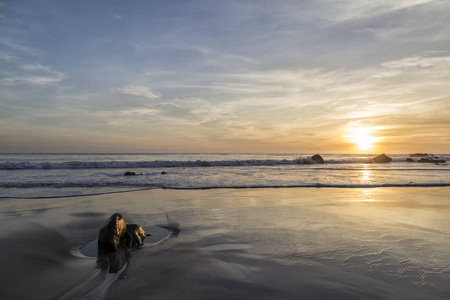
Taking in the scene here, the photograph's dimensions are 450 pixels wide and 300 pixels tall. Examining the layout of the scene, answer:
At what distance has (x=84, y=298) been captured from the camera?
251 centimetres

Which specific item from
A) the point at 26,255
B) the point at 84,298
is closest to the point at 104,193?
the point at 26,255

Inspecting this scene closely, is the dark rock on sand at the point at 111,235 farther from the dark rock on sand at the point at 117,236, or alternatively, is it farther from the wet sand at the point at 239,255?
the wet sand at the point at 239,255

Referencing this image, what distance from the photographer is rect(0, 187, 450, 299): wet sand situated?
2684mm

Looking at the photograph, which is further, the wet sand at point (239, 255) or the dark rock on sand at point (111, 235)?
the dark rock on sand at point (111, 235)

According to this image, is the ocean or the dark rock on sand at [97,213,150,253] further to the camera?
the dark rock on sand at [97,213,150,253]

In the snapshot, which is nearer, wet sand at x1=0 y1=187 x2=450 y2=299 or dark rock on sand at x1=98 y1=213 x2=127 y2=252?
wet sand at x1=0 y1=187 x2=450 y2=299

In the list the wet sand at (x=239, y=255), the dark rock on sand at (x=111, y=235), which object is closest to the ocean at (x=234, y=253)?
the wet sand at (x=239, y=255)

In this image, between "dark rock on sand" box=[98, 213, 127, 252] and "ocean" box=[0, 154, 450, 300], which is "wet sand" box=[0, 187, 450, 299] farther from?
"dark rock on sand" box=[98, 213, 127, 252]

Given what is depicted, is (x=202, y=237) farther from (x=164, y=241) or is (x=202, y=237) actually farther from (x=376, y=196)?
(x=376, y=196)

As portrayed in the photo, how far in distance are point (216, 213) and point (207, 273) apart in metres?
3.10

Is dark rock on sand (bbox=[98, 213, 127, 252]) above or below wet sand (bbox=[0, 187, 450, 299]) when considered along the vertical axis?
above

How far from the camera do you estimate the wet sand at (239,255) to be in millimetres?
2684

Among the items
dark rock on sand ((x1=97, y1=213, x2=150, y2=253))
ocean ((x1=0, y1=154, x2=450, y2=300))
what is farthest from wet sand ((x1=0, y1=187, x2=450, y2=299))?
dark rock on sand ((x1=97, y1=213, x2=150, y2=253))

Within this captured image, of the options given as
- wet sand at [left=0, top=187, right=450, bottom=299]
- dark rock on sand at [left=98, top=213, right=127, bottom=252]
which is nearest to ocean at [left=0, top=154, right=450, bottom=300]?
wet sand at [left=0, top=187, right=450, bottom=299]
